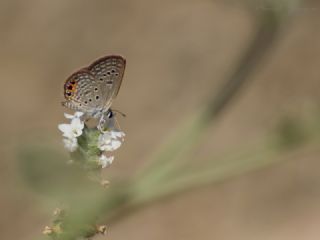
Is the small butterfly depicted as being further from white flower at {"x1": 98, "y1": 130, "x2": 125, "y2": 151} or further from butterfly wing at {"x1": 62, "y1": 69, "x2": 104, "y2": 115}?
white flower at {"x1": 98, "y1": 130, "x2": 125, "y2": 151}

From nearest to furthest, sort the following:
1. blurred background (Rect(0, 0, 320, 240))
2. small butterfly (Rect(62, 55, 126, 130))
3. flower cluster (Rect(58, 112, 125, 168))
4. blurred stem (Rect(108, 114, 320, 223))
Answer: flower cluster (Rect(58, 112, 125, 168)) → small butterfly (Rect(62, 55, 126, 130)) → blurred stem (Rect(108, 114, 320, 223)) → blurred background (Rect(0, 0, 320, 240))

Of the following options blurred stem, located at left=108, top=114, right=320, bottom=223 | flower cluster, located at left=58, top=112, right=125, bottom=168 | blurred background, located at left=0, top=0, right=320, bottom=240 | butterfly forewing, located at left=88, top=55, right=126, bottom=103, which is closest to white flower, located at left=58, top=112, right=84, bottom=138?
flower cluster, located at left=58, top=112, right=125, bottom=168

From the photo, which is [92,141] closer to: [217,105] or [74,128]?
[74,128]

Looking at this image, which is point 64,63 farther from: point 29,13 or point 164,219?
point 164,219

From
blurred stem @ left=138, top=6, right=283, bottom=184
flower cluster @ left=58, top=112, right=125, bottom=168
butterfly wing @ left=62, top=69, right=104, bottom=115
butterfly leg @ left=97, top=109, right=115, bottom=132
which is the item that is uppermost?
blurred stem @ left=138, top=6, right=283, bottom=184

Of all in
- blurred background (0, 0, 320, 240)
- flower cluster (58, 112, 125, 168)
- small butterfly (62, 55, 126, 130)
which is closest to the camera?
flower cluster (58, 112, 125, 168)

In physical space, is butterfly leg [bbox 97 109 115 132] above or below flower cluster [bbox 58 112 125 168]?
above

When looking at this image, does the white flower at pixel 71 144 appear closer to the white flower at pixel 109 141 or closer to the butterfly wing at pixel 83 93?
the white flower at pixel 109 141

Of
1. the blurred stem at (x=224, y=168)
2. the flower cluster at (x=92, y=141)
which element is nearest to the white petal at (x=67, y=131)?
the flower cluster at (x=92, y=141)
